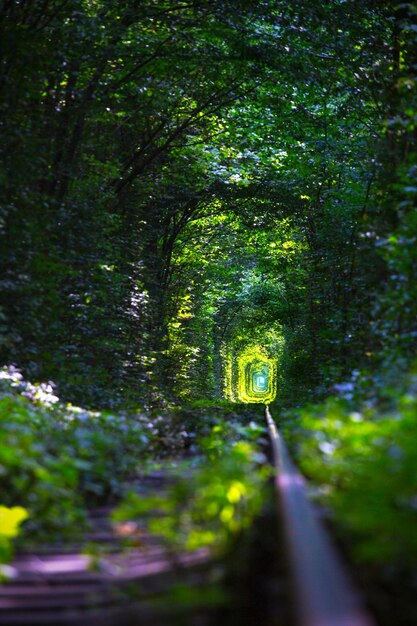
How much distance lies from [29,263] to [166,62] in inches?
234

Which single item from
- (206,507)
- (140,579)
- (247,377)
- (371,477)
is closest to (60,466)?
(206,507)

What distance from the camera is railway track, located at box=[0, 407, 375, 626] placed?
90.7 inches

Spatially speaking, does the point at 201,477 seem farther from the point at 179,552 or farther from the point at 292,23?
the point at 292,23

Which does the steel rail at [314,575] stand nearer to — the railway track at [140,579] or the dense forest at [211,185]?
the railway track at [140,579]

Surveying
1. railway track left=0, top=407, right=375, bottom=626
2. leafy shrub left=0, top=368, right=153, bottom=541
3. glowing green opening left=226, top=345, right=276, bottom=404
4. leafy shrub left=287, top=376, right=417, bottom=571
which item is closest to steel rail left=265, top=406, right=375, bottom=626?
railway track left=0, top=407, right=375, bottom=626

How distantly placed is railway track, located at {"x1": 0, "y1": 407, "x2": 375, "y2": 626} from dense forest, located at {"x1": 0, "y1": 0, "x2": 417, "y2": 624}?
0.25 meters

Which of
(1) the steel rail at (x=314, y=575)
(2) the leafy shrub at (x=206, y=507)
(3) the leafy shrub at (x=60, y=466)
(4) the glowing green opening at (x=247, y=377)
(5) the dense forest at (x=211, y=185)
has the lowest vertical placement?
(1) the steel rail at (x=314, y=575)

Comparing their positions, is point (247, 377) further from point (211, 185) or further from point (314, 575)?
point (314, 575)

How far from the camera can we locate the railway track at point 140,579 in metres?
2.30

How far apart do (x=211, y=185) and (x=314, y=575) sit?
24.9 meters

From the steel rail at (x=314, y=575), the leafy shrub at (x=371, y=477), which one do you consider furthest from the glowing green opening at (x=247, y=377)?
the steel rail at (x=314, y=575)

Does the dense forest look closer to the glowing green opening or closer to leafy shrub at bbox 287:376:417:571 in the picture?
leafy shrub at bbox 287:376:417:571

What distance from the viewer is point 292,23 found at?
14977mm

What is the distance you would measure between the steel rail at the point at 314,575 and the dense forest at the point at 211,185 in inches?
6.7
